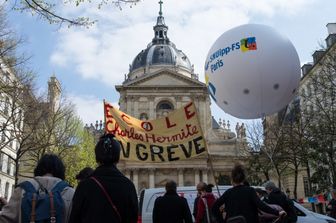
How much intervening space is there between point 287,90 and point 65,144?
2793 centimetres

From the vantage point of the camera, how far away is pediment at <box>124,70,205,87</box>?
2501 inches

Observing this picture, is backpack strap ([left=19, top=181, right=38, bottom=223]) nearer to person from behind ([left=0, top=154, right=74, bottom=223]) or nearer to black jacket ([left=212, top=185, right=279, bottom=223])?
person from behind ([left=0, top=154, right=74, bottom=223])

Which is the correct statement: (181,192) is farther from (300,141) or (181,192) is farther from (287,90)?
(300,141)

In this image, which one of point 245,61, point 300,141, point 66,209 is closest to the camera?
point 66,209

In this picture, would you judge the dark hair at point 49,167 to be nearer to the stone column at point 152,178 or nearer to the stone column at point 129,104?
the stone column at point 152,178

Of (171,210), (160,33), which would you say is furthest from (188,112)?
(160,33)

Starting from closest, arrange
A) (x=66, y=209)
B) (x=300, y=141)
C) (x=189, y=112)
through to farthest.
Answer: (x=66, y=209)
(x=189, y=112)
(x=300, y=141)

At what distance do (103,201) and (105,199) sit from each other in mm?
25

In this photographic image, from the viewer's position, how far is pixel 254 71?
7.75 m

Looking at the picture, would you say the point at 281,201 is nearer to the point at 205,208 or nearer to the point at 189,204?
the point at 205,208

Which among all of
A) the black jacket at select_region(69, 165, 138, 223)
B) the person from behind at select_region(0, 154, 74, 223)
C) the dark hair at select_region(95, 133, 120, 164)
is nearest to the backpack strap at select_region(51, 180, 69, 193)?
the person from behind at select_region(0, 154, 74, 223)

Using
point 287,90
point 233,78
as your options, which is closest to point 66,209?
point 233,78

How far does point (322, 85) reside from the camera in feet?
73.7

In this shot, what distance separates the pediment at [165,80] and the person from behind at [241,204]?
5844cm
